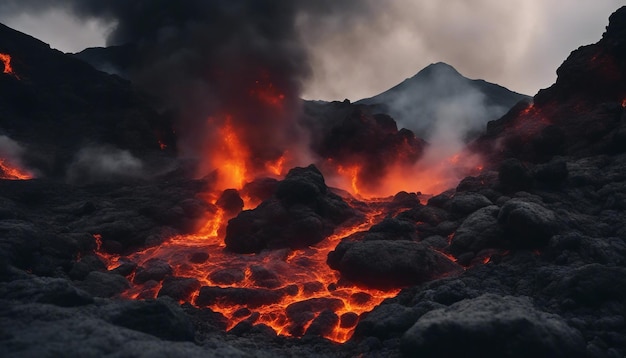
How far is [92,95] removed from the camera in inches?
1748

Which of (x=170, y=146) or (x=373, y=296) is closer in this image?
(x=373, y=296)

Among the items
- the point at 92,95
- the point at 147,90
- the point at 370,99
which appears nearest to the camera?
the point at 92,95

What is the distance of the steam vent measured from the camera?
10422 millimetres

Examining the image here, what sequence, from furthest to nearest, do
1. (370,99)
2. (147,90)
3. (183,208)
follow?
(370,99) → (147,90) → (183,208)

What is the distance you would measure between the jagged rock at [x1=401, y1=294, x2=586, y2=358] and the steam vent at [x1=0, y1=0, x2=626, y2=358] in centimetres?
5

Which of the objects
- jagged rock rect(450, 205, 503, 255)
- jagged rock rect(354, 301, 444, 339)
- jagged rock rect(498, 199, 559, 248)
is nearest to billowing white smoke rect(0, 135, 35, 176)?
jagged rock rect(354, 301, 444, 339)

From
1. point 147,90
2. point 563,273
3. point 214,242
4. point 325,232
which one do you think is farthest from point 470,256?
point 147,90

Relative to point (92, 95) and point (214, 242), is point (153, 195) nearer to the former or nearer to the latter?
point (214, 242)

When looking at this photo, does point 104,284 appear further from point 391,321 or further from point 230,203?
point 230,203

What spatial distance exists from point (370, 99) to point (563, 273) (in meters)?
84.2

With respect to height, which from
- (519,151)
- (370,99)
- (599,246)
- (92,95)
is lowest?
(599,246)

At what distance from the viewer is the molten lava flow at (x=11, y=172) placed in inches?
1260

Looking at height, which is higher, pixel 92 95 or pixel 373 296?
pixel 92 95

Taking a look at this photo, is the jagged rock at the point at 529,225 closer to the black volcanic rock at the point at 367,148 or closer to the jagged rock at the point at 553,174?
the jagged rock at the point at 553,174
